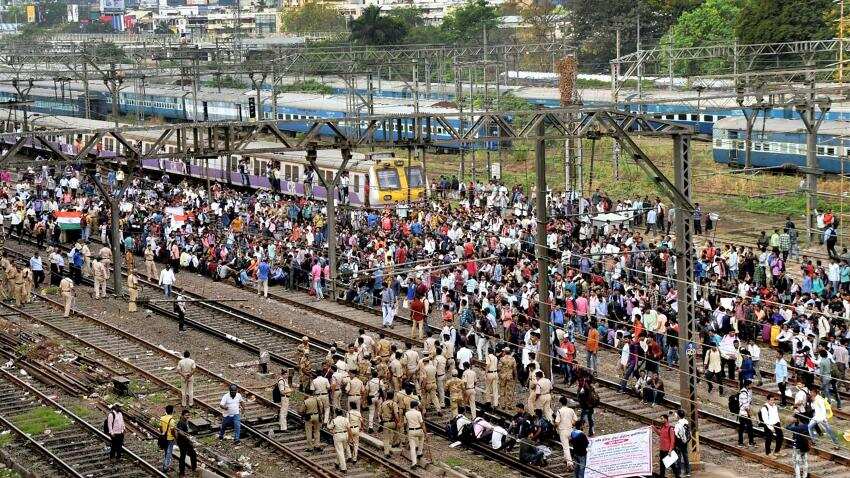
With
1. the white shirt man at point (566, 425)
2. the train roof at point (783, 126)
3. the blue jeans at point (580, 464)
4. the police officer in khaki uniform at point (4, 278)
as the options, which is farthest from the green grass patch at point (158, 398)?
the train roof at point (783, 126)

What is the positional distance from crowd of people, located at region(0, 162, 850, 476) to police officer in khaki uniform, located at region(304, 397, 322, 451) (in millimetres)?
212

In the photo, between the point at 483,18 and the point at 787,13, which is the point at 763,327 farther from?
the point at 483,18

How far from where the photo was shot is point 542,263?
914 inches

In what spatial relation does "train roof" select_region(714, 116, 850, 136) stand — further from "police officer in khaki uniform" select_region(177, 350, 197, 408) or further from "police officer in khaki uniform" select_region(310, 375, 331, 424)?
"police officer in khaki uniform" select_region(310, 375, 331, 424)

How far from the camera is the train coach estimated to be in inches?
1783

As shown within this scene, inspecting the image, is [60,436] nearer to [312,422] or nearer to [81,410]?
[81,410]

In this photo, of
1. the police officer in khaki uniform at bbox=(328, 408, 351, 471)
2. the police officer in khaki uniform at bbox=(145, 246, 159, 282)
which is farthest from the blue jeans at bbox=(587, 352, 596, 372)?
the police officer in khaki uniform at bbox=(145, 246, 159, 282)

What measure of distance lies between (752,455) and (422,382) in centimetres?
544

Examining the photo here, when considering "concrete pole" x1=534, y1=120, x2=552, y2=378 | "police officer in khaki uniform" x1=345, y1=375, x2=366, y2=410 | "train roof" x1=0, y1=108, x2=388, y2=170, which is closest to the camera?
"police officer in khaki uniform" x1=345, y1=375, x2=366, y2=410

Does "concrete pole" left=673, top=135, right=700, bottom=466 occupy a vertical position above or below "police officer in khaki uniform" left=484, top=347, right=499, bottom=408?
above

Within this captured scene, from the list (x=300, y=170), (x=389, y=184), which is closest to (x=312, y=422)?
(x=389, y=184)

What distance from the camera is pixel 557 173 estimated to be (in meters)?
54.8

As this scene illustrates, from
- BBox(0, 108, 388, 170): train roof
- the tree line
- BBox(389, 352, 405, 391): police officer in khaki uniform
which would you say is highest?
the tree line

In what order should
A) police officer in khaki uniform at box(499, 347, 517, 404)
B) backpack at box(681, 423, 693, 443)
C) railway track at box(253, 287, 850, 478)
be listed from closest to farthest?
backpack at box(681, 423, 693, 443) → railway track at box(253, 287, 850, 478) → police officer in khaki uniform at box(499, 347, 517, 404)
